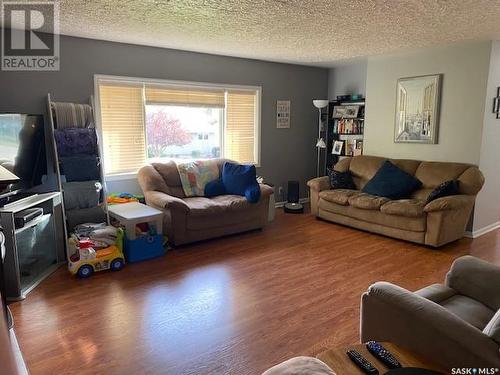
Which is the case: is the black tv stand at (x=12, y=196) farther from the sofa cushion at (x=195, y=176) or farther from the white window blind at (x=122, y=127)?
the sofa cushion at (x=195, y=176)

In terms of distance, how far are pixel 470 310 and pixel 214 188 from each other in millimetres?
3278

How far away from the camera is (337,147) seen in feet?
20.6

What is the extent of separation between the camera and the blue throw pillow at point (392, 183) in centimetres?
470

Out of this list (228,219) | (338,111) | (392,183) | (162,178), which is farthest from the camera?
(338,111)

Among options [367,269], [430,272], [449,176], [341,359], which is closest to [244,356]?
[341,359]

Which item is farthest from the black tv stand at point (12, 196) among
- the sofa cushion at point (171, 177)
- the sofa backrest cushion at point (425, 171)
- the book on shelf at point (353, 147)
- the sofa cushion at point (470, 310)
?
the book on shelf at point (353, 147)

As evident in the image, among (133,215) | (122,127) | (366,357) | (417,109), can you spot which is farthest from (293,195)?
(366,357)

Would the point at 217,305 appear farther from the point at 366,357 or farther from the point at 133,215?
the point at 366,357

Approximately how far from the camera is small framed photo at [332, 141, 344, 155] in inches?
245

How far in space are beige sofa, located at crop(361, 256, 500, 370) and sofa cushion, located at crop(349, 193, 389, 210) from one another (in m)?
2.27

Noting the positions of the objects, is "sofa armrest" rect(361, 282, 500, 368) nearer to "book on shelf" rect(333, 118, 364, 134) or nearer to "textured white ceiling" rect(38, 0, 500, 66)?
"textured white ceiling" rect(38, 0, 500, 66)

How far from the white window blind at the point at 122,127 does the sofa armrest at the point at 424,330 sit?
11.8 feet

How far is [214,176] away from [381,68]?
9.70 feet

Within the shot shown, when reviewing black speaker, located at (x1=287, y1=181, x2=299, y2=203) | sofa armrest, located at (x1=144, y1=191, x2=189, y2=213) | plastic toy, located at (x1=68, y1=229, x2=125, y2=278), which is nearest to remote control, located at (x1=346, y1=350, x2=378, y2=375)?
plastic toy, located at (x1=68, y1=229, x2=125, y2=278)
